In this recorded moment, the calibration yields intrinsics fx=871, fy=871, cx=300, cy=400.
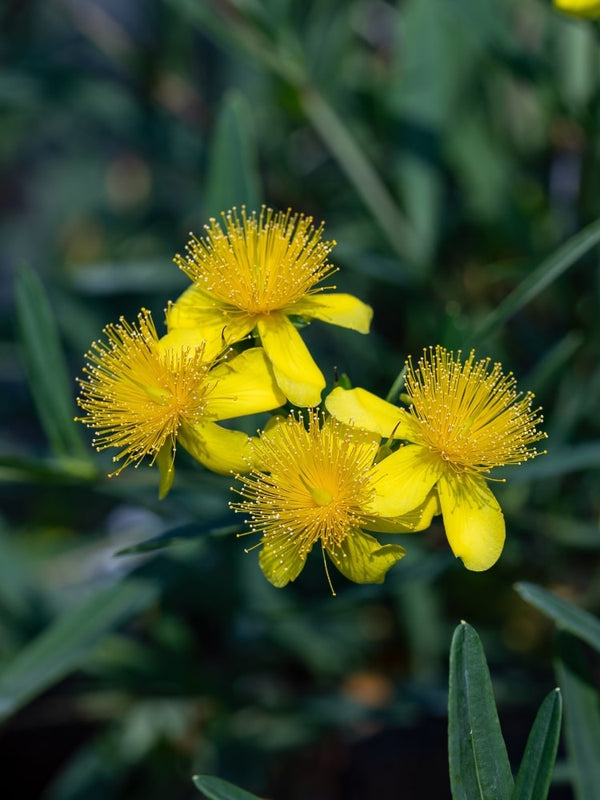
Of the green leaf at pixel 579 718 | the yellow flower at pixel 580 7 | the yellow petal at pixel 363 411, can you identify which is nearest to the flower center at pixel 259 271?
the yellow petal at pixel 363 411

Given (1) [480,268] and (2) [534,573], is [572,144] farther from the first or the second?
(2) [534,573]

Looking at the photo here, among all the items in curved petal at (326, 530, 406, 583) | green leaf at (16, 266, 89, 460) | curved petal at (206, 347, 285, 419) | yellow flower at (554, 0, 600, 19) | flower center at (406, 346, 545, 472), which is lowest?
curved petal at (326, 530, 406, 583)

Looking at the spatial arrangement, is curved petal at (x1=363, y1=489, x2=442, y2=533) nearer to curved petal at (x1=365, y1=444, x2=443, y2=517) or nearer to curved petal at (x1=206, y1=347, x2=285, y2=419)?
curved petal at (x1=365, y1=444, x2=443, y2=517)

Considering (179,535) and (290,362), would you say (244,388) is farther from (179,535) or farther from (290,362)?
(179,535)

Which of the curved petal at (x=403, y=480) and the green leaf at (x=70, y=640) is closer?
the curved petal at (x=403, y=480)

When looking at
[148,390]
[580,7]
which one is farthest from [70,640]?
[580,7]

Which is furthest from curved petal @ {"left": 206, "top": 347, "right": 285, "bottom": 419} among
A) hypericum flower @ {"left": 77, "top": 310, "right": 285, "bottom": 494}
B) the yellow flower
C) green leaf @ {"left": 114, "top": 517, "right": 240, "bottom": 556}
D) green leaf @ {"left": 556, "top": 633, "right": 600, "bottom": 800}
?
the yellow flower

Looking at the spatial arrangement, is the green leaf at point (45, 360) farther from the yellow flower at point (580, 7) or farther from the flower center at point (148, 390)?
the yellow flower at point (580, 7)
